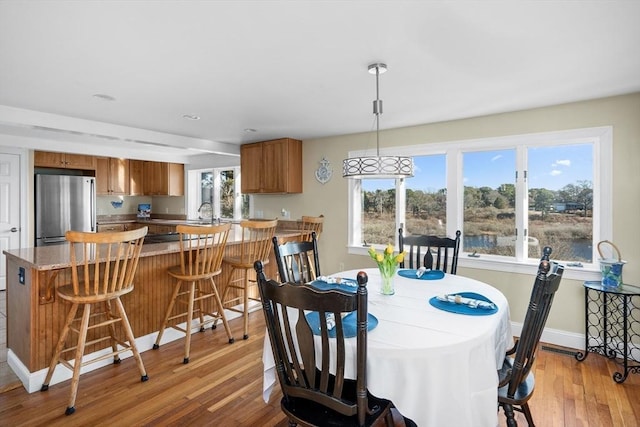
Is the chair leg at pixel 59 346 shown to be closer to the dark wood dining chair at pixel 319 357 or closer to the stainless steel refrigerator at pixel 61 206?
the dark wood dining chair at pixel 319 357

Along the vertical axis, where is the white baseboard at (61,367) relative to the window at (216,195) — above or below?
below

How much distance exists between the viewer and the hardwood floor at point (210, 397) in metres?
2.04

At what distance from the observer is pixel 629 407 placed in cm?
218

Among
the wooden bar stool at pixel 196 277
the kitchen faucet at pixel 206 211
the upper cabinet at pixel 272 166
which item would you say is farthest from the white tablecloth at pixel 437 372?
the kitchen faucet at pixel 206 211

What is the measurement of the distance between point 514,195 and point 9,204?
6.66m

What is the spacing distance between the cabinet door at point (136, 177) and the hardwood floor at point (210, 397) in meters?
4.64

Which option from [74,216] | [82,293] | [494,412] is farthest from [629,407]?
[74,216]

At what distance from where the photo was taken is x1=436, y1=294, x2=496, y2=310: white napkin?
178cm

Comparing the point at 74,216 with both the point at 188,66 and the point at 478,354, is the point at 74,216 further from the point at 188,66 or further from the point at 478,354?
the point at 478,354

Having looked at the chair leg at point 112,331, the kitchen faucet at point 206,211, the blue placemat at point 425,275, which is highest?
the kitchen faucet at point 206,211

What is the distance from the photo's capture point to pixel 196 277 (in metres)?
2.85

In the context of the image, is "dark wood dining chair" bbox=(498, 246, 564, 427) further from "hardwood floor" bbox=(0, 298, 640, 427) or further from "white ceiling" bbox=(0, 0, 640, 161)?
"white ceiling" bbox=(0, 0, 640, 161)

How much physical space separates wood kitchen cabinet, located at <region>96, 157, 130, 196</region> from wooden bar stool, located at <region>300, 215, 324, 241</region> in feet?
13.0

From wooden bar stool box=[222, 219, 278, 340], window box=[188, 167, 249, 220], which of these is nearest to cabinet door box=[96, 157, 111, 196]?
window box=[188, 167, 249, 220]
